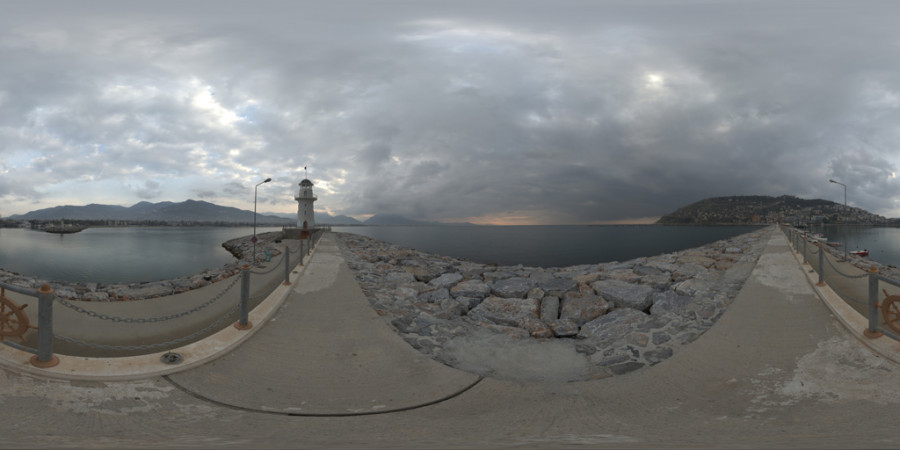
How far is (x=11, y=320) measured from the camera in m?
→ 4.30

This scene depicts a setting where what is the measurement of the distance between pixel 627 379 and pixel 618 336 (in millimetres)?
1618

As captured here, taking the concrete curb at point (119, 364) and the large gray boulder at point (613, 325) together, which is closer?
the concrete curb at point (119, 364)

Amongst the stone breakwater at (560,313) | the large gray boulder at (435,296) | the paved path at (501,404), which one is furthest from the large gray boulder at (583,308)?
the large gray boulder at (435,296)

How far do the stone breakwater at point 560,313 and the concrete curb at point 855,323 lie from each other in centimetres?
143

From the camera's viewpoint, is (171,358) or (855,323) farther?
(855,323)

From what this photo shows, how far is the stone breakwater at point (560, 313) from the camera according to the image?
5.47m

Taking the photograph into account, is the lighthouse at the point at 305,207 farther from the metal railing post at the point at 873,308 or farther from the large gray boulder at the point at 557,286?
the metal railing post at the point at 873,308

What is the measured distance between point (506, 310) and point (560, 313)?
3.87 feet

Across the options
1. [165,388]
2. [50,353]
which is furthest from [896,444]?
[50,353]

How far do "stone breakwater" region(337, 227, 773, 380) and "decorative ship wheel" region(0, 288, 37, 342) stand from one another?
14.7 feet

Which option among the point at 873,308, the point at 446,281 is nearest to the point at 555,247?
the point at 446,281

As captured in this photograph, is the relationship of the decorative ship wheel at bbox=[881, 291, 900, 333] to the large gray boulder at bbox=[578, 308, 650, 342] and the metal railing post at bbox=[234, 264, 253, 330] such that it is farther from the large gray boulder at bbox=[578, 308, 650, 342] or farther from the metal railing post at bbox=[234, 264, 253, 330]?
the metal railing post at bbox=[234, 264, 253, 330]

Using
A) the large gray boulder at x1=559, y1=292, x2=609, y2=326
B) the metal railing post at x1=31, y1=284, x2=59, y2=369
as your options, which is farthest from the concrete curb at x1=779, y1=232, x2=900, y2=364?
the metal railing post at x1=31, y1=284, x2=59, y2=369

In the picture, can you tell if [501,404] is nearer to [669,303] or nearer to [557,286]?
[669,303]
